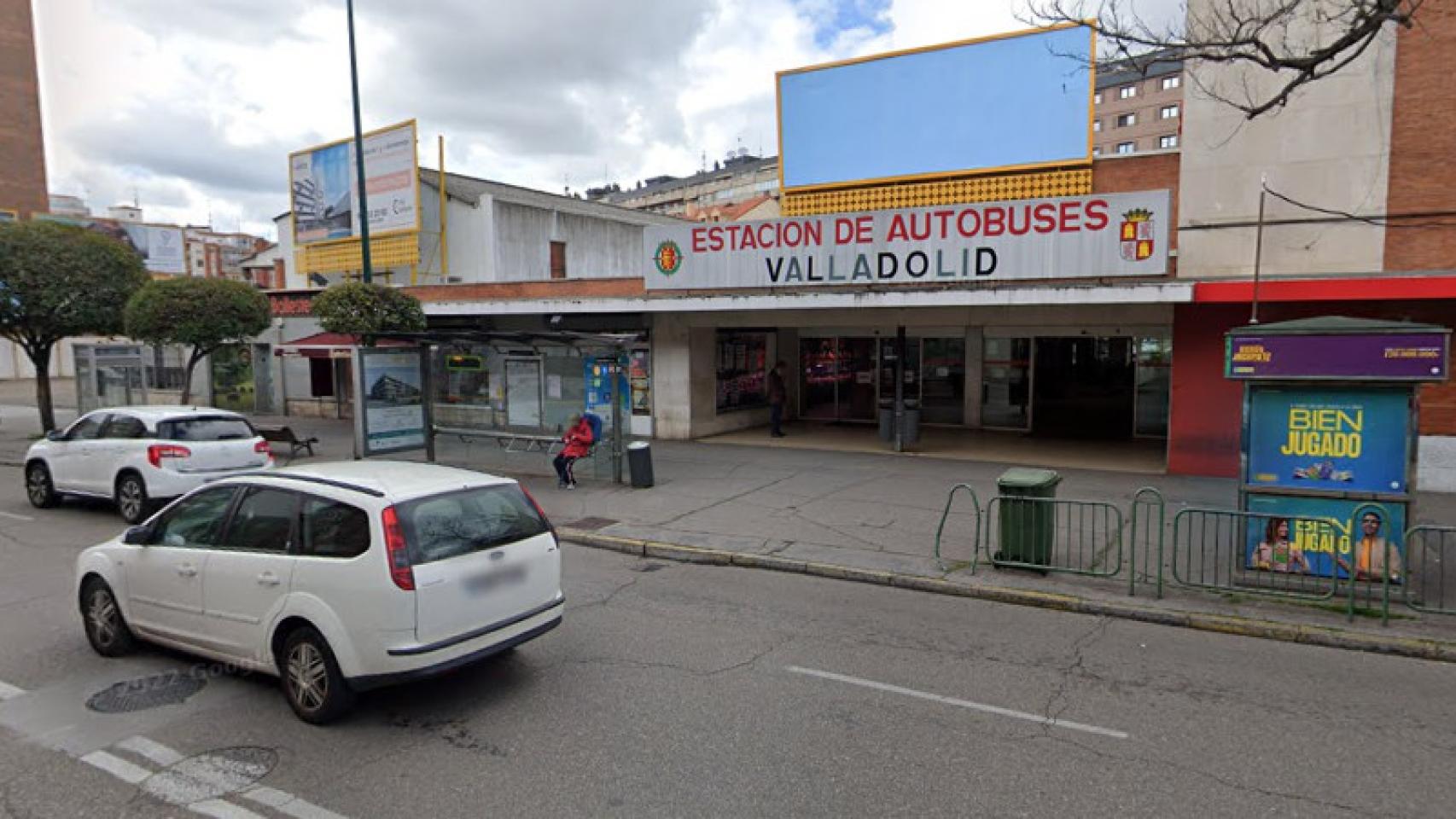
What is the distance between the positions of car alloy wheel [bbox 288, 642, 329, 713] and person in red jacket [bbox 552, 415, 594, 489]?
8239 mm

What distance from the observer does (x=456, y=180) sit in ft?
95.7

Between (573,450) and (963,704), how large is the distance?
9.01m

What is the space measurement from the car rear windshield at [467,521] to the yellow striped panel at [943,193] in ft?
36.6

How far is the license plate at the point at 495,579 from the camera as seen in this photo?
518 cm

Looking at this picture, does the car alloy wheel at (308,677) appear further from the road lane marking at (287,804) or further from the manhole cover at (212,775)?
the road lane marking at (287,804)

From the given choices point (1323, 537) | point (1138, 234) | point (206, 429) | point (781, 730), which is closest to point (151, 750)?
point (781, 730)

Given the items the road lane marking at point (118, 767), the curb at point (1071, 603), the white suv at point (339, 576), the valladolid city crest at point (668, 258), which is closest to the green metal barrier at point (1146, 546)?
the curb at point (1071, 603)

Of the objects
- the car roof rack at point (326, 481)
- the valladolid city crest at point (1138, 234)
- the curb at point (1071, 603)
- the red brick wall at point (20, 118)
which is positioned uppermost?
the red brick wall at point (20, 118)

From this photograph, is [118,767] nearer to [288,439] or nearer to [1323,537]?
[1323,537]

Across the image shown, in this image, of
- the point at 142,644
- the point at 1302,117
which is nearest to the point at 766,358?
the point at 1302,117

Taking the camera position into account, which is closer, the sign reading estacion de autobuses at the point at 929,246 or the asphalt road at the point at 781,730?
the asphalt road at the point at 781,730

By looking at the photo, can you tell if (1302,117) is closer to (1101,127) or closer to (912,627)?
(912,627)

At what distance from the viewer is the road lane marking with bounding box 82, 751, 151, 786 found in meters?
4.45

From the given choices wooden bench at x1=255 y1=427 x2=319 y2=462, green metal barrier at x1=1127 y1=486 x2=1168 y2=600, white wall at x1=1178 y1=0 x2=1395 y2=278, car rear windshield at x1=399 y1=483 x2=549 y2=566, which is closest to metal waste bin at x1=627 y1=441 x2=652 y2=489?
green metal barrier at x1=1127 y1=486 x2=1168 y2=600
